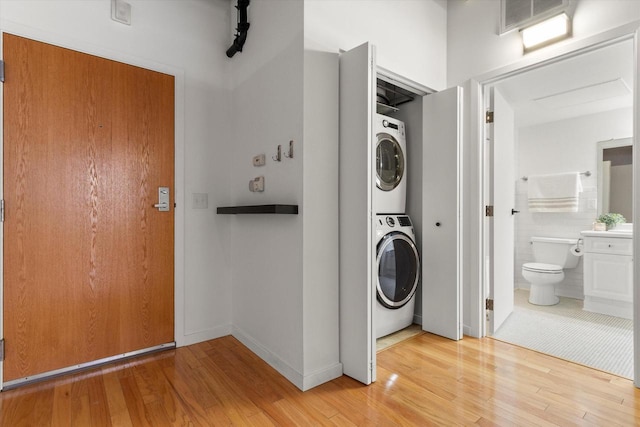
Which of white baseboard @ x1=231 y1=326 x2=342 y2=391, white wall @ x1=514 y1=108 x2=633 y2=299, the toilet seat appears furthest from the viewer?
white wall @ x1=514 y1=108 x2=633 y2=299

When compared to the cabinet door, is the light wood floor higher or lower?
lower

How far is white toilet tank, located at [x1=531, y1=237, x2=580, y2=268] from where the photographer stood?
147 inches

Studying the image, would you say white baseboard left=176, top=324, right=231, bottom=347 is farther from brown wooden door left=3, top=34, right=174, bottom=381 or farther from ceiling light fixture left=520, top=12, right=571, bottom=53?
ceiling light fixture left=520, top=12, right=571, bottom=53

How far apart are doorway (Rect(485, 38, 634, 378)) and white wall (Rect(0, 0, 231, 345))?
2.15 m

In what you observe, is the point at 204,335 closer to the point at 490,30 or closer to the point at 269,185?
the point at 269,185

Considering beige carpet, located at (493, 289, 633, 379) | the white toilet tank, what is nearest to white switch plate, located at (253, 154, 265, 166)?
beige carpet, located at (493, 289, 633, 379)

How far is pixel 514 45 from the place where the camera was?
2.31 metres

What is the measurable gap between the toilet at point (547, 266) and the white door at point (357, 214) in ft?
8.65

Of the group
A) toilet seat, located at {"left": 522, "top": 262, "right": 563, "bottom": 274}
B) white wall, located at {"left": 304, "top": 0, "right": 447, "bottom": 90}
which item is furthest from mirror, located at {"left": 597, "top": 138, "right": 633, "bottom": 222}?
white wall, located at {"left": 304, "top": 0, "right": 447, "bottom": 90}

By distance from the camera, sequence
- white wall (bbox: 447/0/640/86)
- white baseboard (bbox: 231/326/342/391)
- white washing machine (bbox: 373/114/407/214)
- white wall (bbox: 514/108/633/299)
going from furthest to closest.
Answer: white wall (bbox: 514/108/633/299), white washing machine (bbox: 373/114/407/214), white wall (bbox: 447/0/640/86), white baseboard (bbox: 231/326/342/391)

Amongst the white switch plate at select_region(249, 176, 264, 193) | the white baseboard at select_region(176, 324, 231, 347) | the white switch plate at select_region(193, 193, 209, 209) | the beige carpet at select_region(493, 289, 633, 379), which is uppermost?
the white switch plate at select_region(249, 176, 264, 193)

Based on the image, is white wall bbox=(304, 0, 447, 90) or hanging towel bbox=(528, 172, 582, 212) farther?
hanging towel bbox=(528, 172, 582, 212)

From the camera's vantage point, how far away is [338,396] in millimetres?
1689

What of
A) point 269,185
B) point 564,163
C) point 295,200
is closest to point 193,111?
point 269,185
